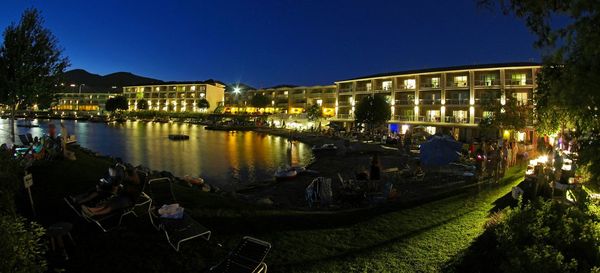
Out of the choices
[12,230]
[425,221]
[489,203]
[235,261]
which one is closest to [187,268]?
[235,261]

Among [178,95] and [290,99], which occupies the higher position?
[178,95]

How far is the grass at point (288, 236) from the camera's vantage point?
22.0 feet

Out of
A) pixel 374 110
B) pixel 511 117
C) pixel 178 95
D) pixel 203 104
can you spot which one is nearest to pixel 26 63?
pixel 511 117

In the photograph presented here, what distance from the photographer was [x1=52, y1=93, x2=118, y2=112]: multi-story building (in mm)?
178250

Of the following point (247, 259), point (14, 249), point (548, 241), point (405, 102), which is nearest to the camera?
point (14, 249)

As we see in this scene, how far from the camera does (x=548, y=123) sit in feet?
49.5

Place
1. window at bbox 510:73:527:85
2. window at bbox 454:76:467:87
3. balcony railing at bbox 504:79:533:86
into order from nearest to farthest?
balcony railing at bbox 504:79:533:86 → window at bbox 510:73:527:85 → window at bbox 454:76:467:87

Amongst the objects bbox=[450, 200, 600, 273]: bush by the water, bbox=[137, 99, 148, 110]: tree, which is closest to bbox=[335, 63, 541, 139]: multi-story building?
bbox=[450, 200, 600, 273]: bush by the water

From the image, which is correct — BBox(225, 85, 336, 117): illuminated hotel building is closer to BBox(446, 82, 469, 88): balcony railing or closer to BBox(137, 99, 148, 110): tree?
BBox(137, 99, 148, 110): tree

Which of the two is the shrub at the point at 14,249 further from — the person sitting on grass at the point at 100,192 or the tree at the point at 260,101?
the tree at the point at 260,101

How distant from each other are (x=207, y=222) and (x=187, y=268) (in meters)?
2.46

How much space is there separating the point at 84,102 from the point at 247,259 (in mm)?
207312

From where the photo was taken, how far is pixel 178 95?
142 metres

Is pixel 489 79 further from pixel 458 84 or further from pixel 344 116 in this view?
pixel 344 116
